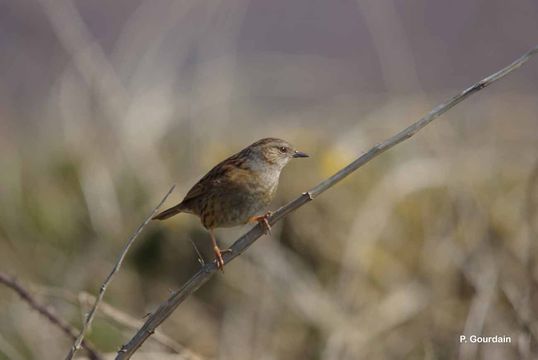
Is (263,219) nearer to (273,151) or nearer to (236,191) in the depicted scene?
(236,191)

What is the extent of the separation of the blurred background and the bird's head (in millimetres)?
1102

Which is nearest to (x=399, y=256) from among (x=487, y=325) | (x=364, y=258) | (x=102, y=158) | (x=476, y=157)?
(x=364, y=258)

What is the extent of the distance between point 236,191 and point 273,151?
1.30 feet

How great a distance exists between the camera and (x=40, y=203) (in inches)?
309

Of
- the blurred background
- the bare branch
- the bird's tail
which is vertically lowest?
the blurred background

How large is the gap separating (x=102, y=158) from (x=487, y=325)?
3.83 meters

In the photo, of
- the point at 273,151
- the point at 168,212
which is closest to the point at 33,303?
the point at 168,212

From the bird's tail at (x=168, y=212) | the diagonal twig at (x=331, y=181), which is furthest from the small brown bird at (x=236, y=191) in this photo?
the diagonal twig at (x=331, y=181)

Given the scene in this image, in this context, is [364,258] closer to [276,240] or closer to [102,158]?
[276,240]

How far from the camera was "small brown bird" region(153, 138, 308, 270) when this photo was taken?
14.4 feet

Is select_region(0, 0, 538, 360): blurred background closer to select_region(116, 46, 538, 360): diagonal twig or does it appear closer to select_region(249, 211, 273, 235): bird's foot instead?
select_region(249, 211, 273, 235): bird's foot

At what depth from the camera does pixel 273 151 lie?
186 inches

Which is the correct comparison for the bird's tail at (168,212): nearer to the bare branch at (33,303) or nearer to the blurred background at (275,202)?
the blurred background at (275,202)

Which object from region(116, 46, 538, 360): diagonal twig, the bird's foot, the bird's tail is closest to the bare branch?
region(116, 46, 538, 360): diagonal twig
